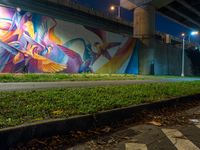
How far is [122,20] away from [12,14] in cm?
2426

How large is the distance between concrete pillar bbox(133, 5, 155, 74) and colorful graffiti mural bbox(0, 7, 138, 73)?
4831 mm

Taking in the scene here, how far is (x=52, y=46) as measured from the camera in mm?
27453

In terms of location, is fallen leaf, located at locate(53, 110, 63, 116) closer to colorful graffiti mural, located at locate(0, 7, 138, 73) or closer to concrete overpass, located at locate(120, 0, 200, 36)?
colorful graffiti mural, located at locate(0, 7, 138, 73)

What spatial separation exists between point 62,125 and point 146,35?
3673cm

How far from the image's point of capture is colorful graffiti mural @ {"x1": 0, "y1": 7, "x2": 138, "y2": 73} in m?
24.0

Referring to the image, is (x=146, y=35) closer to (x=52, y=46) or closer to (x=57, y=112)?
(x=52, y=46)

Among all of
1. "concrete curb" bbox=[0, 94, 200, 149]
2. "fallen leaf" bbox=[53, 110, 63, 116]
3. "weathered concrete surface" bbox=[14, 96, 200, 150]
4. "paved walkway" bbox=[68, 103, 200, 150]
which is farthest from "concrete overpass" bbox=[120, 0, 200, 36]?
"fallen leaf" bbox=[53, 110, 63, 116]

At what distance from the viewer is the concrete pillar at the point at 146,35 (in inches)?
1608

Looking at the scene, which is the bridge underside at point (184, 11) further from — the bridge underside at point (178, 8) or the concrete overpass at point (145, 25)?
the concrete overpass at point (145, 25)

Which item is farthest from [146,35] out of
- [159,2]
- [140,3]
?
[159,2]

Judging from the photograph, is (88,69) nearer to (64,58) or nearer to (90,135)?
(64,58)

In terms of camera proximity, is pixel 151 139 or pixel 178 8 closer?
pixel 151 139

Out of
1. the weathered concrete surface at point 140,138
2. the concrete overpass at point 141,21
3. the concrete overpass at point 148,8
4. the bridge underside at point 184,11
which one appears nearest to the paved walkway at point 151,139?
the weathered concrete surface at point 140,138

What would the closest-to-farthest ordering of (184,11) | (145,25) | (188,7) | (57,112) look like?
(57,112) → (145,25) → (188,7) → (184,11)
